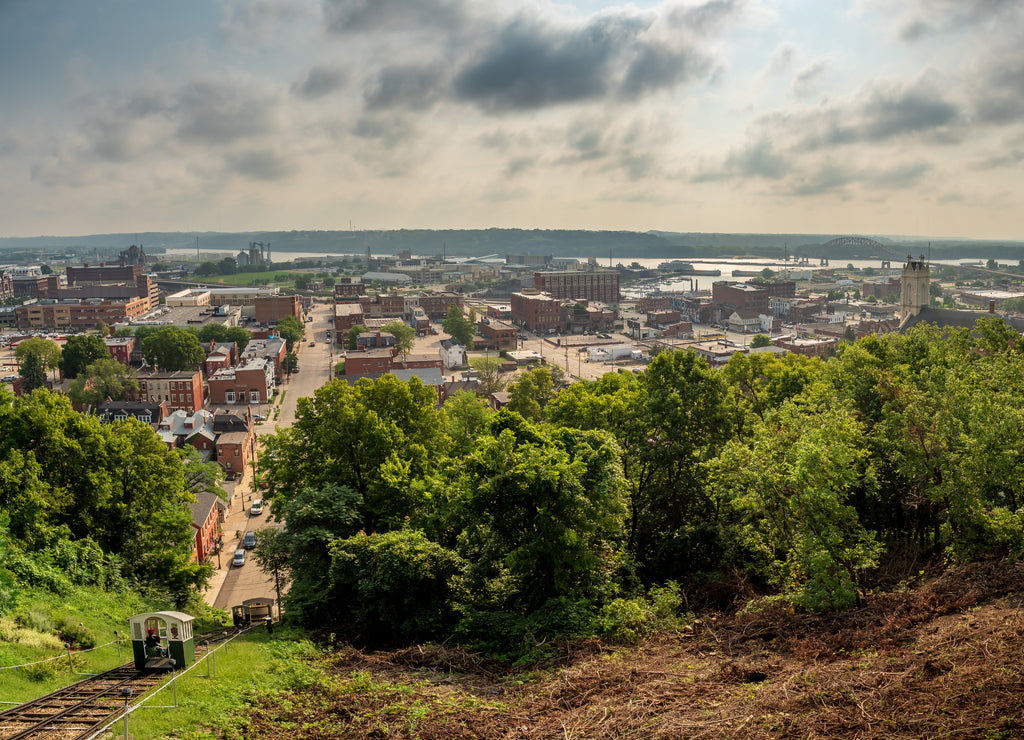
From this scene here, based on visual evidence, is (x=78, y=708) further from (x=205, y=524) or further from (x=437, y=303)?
(x=437, y=303)

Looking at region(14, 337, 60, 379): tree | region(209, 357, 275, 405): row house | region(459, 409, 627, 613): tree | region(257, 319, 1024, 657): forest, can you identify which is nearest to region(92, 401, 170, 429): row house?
region(209, 357, 275, 405): row house

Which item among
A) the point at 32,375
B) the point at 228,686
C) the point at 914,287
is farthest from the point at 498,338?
the point at 228,686

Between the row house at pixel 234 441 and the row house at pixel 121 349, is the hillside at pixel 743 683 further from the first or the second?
the row house at pixel 121 349

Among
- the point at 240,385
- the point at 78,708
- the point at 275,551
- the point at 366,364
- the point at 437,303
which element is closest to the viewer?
the point at 78,708

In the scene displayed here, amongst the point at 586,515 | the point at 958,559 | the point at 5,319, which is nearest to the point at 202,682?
the point at 586,515

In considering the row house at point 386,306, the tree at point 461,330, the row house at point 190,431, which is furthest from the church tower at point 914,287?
the row house at point 386,306

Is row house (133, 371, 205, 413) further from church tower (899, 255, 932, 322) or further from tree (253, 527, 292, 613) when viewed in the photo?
church tower (899, 255, 932, 322)

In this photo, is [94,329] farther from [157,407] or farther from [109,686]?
[109,686]
